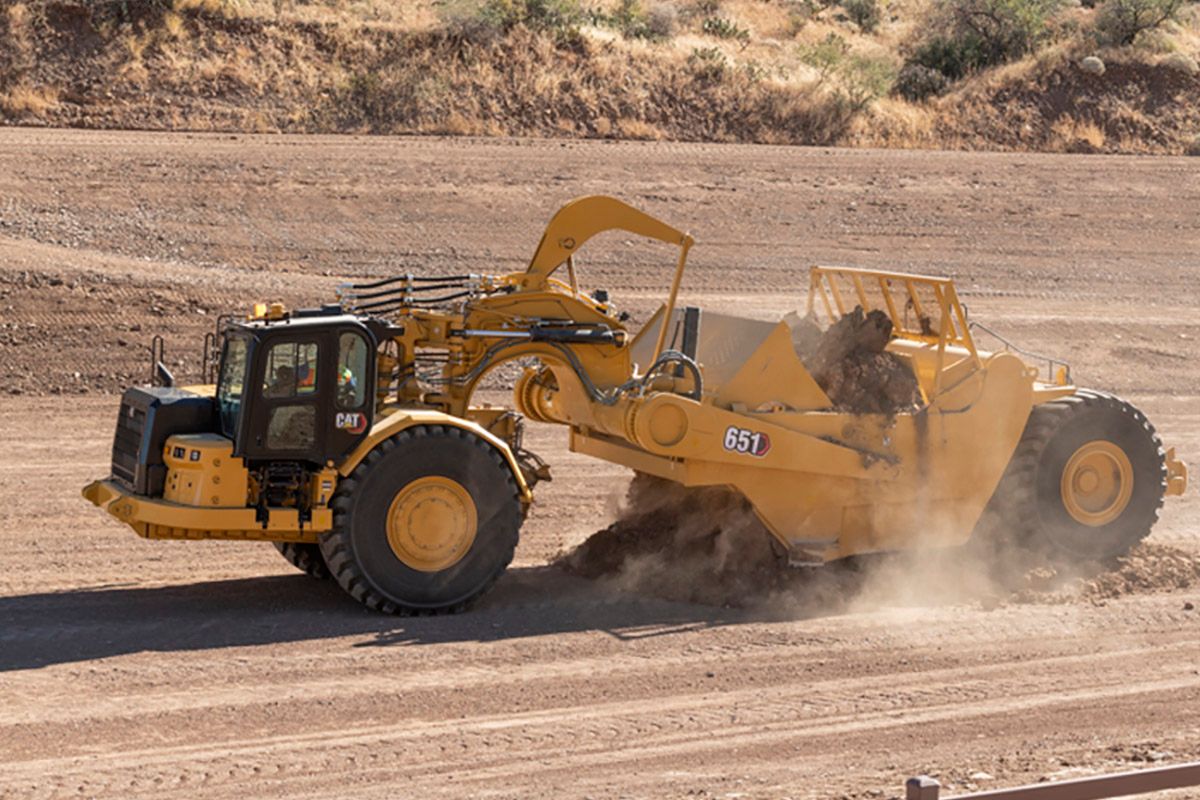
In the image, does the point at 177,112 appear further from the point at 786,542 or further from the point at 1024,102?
the point at 786,542

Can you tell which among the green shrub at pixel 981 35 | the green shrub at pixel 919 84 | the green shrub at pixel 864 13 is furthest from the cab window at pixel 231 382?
the green shrub at pixel 864 13

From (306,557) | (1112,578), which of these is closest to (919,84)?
(1112,578)

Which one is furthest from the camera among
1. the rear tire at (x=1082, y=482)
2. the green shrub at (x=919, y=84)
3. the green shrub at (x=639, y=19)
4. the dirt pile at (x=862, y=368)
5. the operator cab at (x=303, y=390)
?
the green shrub at (x=919, y=84)

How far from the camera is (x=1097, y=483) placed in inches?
543

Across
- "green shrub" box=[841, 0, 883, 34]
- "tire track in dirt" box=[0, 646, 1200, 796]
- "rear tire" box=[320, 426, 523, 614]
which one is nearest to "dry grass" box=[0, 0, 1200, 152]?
"green shrub" box=[841, 0, 883, 34]

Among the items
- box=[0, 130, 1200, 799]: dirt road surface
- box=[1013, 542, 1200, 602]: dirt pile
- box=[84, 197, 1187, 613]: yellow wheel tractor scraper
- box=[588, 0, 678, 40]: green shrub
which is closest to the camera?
box=[0, 130, 1200, 799]: dirt road surface

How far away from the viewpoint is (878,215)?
29.2 metres

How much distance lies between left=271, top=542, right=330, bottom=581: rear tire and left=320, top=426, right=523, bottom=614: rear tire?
114 cm

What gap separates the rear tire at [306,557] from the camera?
12.7 meters

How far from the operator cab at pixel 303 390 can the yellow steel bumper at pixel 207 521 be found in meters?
0.37

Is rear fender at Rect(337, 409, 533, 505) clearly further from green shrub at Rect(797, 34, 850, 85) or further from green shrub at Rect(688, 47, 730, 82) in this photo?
green shrub at Rect(797, 34, 850, 85)

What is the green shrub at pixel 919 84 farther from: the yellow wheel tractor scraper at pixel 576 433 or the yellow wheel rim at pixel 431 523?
the yellow wheel rim at pixel 431 523

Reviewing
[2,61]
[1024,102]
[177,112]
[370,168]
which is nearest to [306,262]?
[370,168]

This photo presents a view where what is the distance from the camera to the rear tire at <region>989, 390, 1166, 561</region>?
13.4 m
